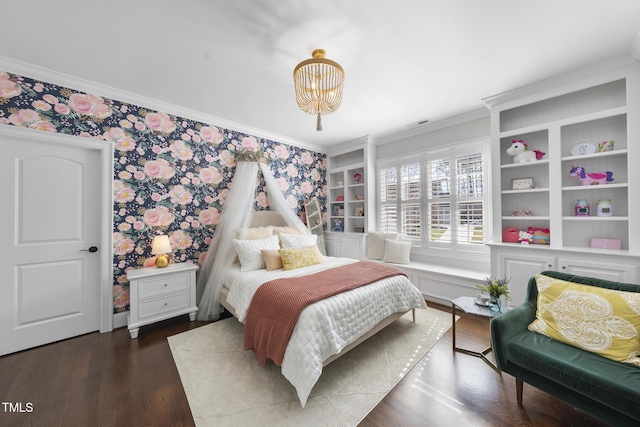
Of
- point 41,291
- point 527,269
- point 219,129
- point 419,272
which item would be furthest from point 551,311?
point 41,291

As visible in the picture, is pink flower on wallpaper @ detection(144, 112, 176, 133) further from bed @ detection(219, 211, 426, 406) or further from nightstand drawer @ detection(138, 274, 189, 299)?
bed @ detection(219, 211, 426, 406)

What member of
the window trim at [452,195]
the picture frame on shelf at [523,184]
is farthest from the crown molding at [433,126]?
the picture frame on shelf at [523,184]

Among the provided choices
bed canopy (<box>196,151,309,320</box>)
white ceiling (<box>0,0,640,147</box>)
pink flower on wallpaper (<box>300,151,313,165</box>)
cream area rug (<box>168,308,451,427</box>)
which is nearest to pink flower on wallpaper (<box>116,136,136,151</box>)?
white ceiling (<box>0,0,640,147</box>)

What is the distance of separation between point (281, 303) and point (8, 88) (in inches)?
129

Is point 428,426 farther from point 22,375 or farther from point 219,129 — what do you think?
point 219,129

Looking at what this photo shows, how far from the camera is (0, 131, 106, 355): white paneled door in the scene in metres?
2.29

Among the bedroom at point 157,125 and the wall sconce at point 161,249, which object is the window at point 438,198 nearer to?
the bedroom at point 157,125

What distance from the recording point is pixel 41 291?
2441 millimetres

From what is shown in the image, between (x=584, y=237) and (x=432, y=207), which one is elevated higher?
(x=432, y=207)

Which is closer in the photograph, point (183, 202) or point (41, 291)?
point (41, 291)

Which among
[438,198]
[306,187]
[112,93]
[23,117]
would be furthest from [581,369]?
[23,117]

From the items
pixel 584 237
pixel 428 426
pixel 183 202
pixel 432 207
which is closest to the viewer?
pixel 428 426

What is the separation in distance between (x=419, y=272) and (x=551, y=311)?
1.94 metres

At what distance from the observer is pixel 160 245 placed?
2895 mm
